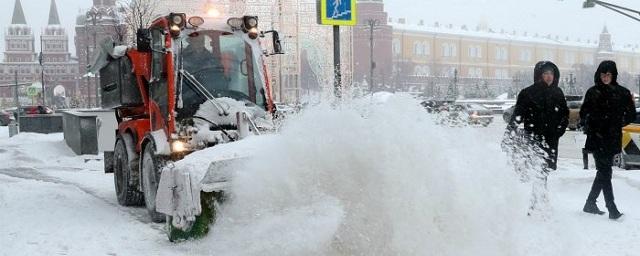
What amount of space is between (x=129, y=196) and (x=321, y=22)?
3.53m

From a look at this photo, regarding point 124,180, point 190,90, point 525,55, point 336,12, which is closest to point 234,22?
point 190,90

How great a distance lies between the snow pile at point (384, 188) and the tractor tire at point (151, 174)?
254 cm

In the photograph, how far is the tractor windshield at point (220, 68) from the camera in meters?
8.11

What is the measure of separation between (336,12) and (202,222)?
470 cm

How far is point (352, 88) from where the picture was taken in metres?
5.78

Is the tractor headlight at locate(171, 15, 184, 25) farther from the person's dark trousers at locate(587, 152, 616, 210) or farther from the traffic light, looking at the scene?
the traffic light

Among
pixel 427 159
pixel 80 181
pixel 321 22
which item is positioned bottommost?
pixel 80 181

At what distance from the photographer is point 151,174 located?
8.09 m

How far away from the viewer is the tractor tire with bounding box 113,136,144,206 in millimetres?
9164

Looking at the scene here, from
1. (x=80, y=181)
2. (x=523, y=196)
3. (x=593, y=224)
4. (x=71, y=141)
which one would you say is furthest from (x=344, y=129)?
(x=71, y=141)

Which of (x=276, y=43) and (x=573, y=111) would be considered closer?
(x=276, y=43)

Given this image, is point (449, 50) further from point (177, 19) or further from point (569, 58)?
point (177, 19)

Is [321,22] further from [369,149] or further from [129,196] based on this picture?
[369,149]

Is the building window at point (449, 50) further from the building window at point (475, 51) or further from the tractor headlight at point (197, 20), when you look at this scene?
the tractor headlight at point (197, 20)
